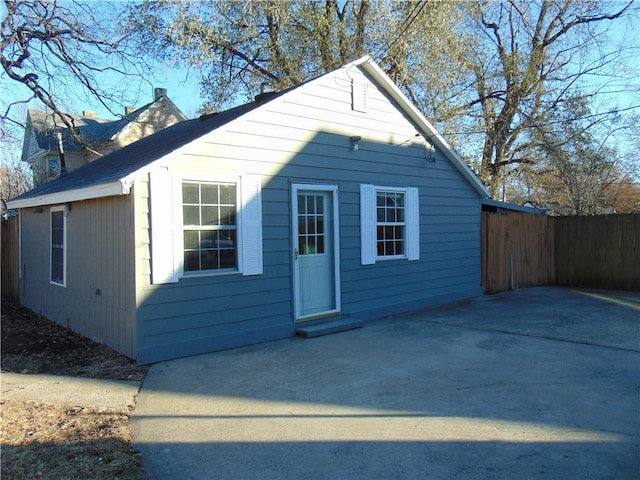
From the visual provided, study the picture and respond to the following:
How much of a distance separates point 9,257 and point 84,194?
7384 mm

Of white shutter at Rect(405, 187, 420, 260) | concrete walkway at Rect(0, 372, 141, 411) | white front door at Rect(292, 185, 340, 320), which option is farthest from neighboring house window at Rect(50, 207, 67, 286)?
white shutter at Rect(405, 187, 420, 260)

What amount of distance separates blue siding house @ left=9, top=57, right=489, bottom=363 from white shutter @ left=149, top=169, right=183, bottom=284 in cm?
2

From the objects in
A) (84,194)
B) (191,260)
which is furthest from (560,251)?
(84,194)

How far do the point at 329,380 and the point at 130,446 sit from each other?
2.21 m

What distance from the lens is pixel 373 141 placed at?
8758 millimetres

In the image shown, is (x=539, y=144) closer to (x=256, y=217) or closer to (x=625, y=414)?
(x=256, y=217)

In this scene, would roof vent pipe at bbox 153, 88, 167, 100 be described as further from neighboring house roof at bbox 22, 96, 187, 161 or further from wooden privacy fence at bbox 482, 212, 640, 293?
wooden privacy fence at bbox 482, 212, 640, 293

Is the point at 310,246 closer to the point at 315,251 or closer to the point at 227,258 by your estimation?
the point at 315,251

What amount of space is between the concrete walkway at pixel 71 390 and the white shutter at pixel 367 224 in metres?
4.50

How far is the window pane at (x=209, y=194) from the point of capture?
21.0ft

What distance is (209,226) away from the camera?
21.1 ft

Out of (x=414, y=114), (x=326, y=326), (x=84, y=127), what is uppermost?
(x=84, y=127)

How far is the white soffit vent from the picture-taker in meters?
8.40

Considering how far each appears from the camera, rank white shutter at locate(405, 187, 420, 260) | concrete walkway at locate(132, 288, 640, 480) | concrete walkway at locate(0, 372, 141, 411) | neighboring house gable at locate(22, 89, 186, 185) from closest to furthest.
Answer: concrete walkway at locate(132, 288, 640, 480) < concrete walkway at locate(0, 372, 141, 411) < white shutter at locate(405, 187, 420, 260) < neighboring house gable at locate(22, 89, 186, 185)
